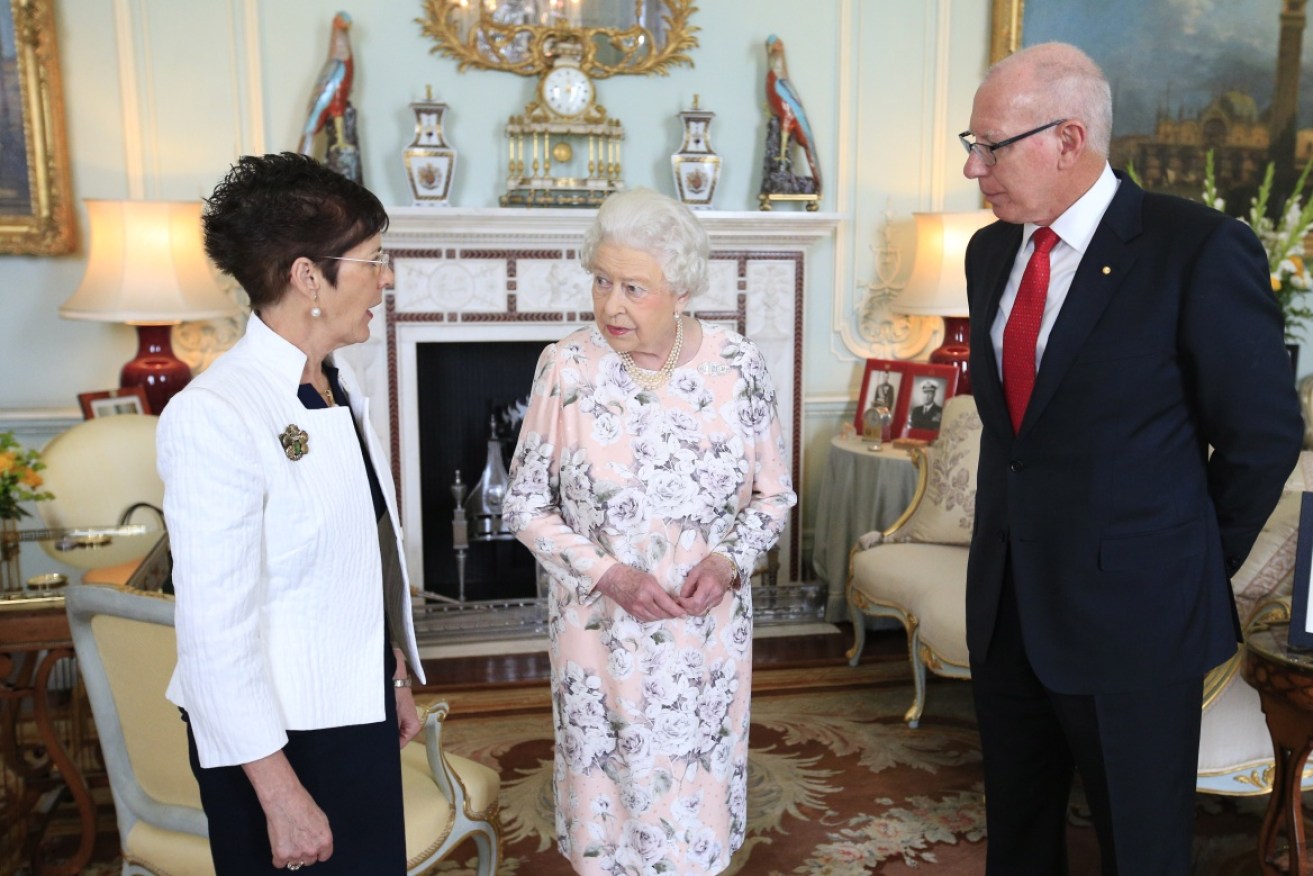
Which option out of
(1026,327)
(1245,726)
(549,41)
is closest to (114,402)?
(549,41)

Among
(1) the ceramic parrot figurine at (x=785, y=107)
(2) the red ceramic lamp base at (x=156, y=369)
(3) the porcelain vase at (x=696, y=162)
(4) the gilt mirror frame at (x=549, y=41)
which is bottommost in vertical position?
(2) the red ceramic lamp base at (x=156, y=369)

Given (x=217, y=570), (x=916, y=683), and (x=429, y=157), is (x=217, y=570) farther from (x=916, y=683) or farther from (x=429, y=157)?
(x=429, y=157)

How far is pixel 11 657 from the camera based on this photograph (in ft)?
7.54

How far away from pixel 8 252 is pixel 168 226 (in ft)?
2.53

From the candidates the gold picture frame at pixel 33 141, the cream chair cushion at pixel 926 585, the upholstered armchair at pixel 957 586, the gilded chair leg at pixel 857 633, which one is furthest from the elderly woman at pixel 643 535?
the gold picture frame at pixel 33 141

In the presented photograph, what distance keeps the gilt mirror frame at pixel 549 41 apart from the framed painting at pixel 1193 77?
146 centimetres

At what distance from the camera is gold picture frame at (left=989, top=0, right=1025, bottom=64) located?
4.65 m

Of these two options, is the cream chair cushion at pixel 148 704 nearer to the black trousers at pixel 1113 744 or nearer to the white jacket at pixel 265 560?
the white jacket at pixel 265 560

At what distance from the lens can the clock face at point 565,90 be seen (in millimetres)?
4293

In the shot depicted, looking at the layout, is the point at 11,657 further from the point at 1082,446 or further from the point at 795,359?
the point at 795,359

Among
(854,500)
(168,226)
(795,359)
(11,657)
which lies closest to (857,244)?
(795,359)

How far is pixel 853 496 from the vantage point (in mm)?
4301

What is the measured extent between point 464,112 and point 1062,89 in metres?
3.09

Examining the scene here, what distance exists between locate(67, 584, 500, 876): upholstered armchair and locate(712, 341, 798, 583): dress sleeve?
2.08ft
